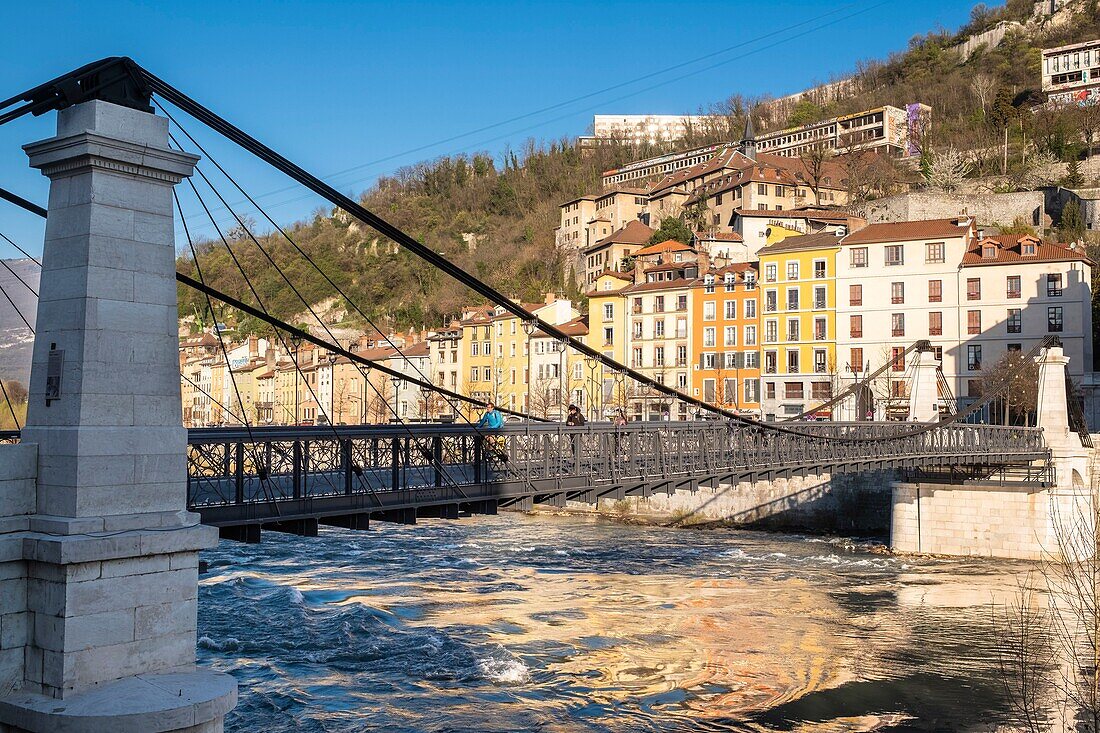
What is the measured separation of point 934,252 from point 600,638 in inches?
1221

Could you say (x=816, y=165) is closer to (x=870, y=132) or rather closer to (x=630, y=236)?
(x=870, y=132)

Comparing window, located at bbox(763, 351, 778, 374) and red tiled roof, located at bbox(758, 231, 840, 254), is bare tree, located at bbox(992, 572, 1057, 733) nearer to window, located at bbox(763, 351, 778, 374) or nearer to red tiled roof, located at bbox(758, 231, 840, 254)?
window, located at bbox(763, 351, 778, 374)

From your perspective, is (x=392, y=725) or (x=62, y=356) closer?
(x=62, y=356)

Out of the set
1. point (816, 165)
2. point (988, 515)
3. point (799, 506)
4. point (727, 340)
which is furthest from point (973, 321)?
point (816, 165)

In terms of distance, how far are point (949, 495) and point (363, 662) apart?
63.0ft

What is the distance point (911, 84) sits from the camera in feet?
278

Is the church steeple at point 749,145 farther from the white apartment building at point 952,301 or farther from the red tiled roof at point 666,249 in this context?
the white apartment building at point 952,301

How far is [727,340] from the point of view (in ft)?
163

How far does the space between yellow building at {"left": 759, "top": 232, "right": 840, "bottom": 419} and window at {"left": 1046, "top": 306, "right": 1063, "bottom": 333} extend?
865 centimetres

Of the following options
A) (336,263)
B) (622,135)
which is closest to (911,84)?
(622,135)

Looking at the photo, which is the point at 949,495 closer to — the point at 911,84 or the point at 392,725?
the point at 392,725

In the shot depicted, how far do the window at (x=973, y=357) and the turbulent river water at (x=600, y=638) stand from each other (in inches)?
641

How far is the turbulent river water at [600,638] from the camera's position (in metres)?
15.1

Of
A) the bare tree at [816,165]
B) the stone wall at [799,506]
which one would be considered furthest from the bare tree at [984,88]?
the stone wall at [799,506]
